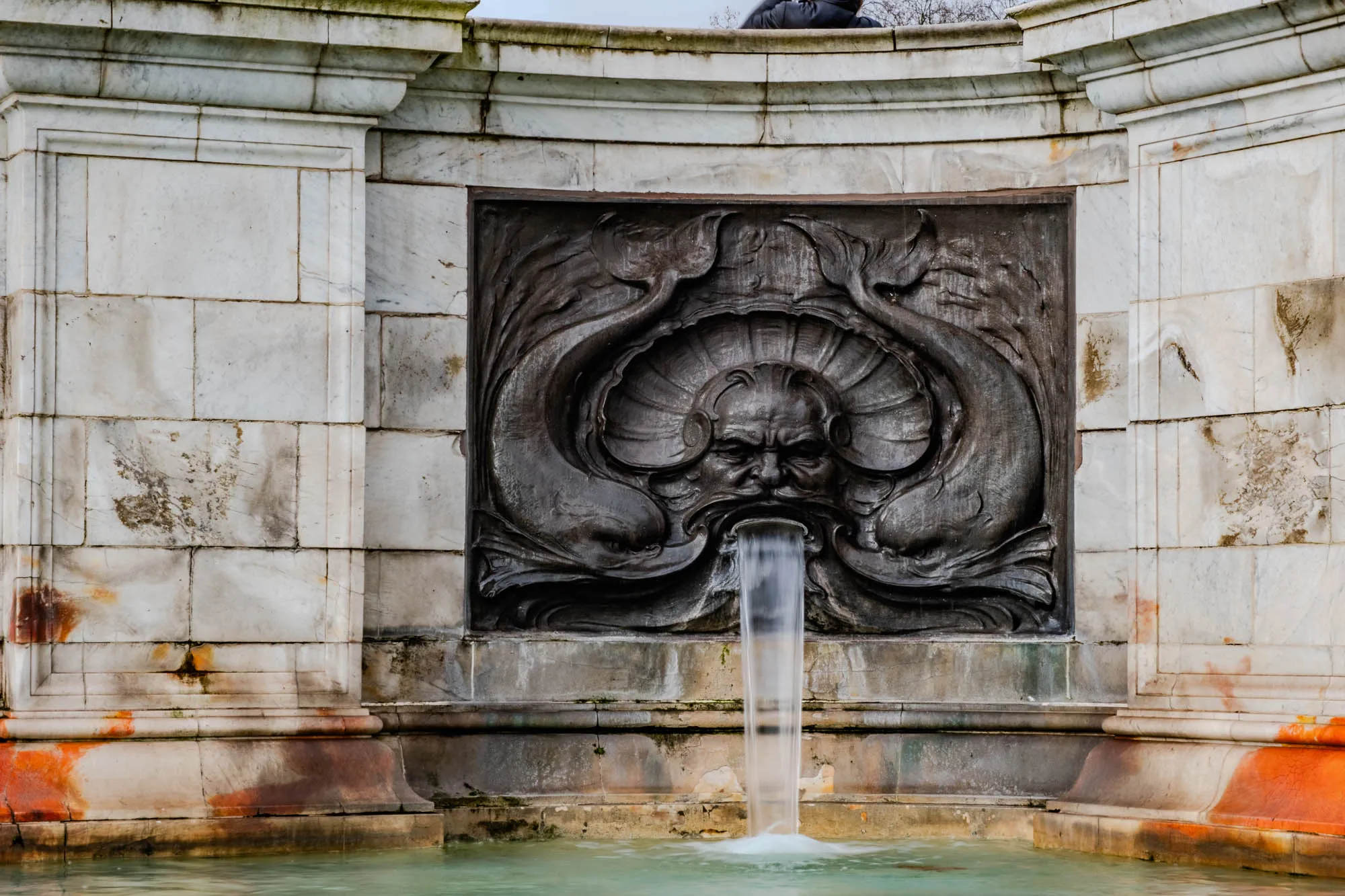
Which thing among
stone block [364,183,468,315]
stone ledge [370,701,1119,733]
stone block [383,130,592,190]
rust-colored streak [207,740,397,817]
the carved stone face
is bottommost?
rust-colored streak [207,740,397,817]

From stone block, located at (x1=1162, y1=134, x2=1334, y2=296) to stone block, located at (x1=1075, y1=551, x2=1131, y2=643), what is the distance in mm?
1487

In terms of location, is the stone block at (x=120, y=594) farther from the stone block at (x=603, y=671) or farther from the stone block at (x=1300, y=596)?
the stone block at (x=1300, y=596)

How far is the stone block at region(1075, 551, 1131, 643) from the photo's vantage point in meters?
10.8

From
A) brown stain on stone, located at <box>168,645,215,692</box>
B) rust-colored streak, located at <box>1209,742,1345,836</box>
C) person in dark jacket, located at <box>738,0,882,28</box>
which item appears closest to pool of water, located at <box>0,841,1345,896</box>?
rust-colored streak, located at <box>1209,742,1345,836</box>

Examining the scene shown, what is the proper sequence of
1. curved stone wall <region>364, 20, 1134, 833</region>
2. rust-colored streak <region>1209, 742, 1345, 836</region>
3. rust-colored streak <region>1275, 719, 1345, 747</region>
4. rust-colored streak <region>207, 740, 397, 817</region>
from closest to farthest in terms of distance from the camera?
rust-colored streak <region>1209, 742, 1345, 836</region> → rust-colored streak <region>1275, 719, 1345, 747</region> → rust-colored streak <region>207, 740, 397, 817</region> → curved stone wall <region>364, 20, 1134, 833</region>

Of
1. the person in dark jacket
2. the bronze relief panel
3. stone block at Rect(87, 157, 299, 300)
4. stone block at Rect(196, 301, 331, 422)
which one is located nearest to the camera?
stone block at Rect(87, 157, 299, 300)

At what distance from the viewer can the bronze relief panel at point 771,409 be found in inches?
444

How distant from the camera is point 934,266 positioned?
11.5 metres

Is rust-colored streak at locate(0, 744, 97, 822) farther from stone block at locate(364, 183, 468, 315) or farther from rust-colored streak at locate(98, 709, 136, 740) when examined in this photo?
stone block at locate(364, 183, 468, 315)

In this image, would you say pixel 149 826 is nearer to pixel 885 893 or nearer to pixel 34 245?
pixel 34 245

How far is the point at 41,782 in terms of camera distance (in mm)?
9594

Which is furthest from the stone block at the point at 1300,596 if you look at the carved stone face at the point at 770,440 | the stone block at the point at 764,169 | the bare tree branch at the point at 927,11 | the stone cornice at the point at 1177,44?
the bare tree branch at the point at 927,11

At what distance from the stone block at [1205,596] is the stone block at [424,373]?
3.75m

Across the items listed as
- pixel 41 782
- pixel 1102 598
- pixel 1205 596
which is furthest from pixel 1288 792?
pixel 41 782
